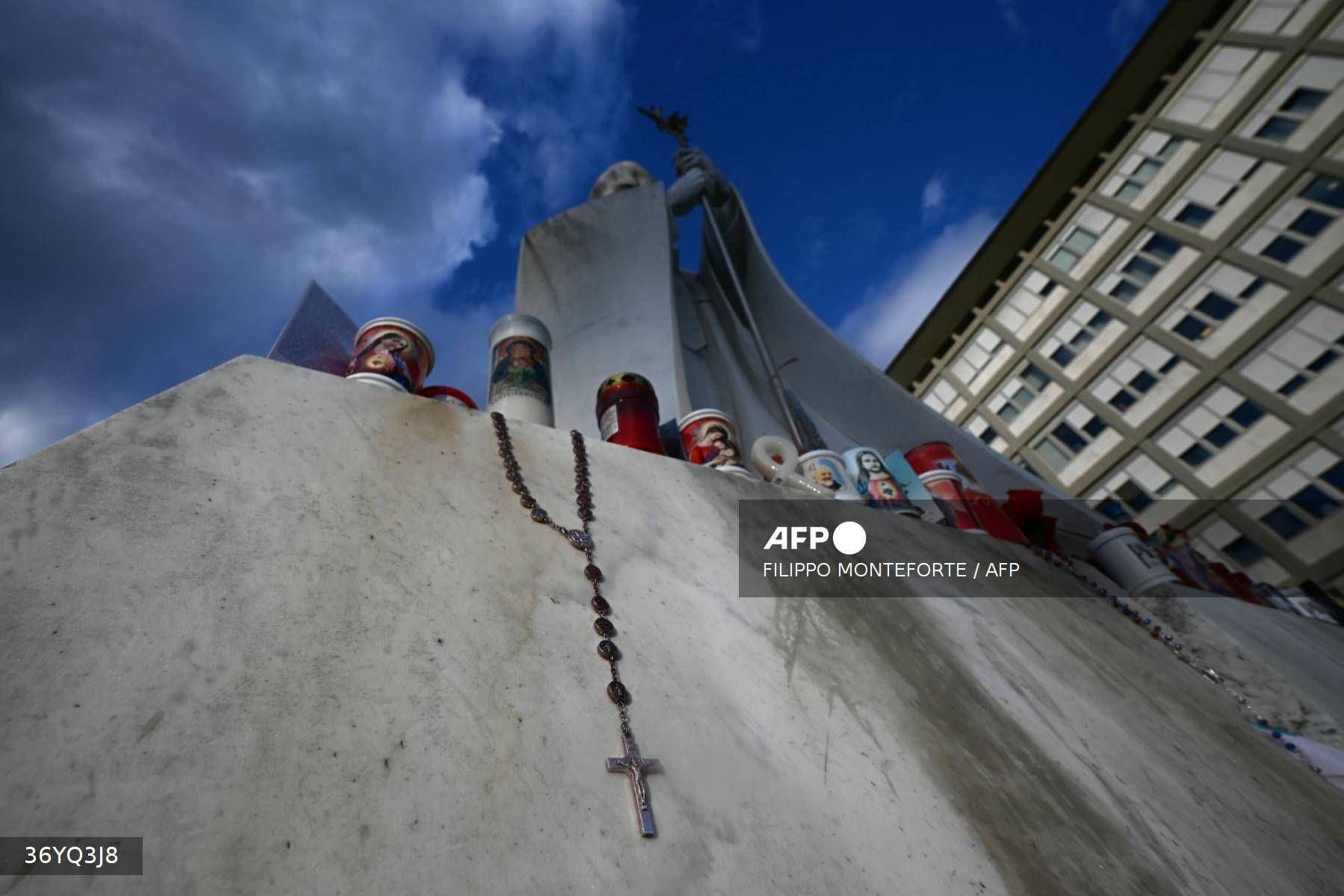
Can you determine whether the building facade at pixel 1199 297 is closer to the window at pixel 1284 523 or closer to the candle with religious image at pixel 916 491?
the window at pixel 1284 523

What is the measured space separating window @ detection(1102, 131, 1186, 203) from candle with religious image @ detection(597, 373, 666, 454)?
515 inches

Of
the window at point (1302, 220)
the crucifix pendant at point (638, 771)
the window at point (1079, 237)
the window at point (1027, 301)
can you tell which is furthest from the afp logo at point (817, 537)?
the window at point (1079, 237)

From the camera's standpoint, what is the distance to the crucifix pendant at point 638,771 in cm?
72

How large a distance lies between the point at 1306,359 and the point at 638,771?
11413 millimetres

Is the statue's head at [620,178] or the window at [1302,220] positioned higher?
the statue's head at [620,178]

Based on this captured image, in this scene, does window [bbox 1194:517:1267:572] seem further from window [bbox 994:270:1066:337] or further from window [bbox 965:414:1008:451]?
window [bbox 994:270:1066:337]

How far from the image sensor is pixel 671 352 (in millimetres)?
3959

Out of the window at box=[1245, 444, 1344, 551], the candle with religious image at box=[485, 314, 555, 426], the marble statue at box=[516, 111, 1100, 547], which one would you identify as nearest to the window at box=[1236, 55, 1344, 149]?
A: the window at box=[1245, 444, 1344, 551]

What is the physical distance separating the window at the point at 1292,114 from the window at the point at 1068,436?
15.5 ft

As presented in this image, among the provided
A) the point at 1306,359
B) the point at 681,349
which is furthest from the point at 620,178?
the point at 1306,359

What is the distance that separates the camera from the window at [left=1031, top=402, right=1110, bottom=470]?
422 inches

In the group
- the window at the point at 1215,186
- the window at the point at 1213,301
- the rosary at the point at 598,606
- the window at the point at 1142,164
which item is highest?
the window at the point at 1142,164

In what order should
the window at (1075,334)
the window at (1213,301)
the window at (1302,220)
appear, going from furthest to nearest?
the window at (1075,334), the window at (1213,301), the window at (1302,220)

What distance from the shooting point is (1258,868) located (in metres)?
1.08
